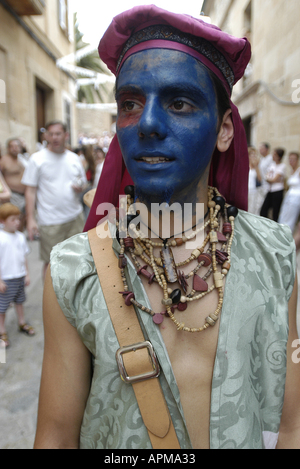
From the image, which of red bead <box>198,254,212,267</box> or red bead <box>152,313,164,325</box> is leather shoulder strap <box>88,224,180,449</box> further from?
red bead <box>198,254,212,267</box>

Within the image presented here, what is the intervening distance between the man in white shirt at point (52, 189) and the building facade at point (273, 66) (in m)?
4.04

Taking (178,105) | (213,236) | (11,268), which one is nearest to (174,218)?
(213,236)

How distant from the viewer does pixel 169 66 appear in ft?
3.31

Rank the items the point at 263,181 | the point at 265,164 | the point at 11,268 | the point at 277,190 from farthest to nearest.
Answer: the point at 265,164
the point at 263,181
the point at 277,190
the point at 11,268

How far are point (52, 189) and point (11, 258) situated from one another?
973 millimetres

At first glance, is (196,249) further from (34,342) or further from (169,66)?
(34,342)

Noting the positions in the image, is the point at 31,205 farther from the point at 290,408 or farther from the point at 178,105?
the point at 290,408

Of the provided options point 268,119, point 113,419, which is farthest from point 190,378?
point 268,119

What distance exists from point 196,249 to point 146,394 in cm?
49

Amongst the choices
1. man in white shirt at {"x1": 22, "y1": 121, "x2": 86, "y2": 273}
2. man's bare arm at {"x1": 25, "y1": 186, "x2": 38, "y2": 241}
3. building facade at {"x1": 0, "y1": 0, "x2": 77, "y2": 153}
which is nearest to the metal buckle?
man in white shirt at {"x1": 22, "y1": 121, "x2": 86, "y2": 273}

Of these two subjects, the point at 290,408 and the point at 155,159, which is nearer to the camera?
the point at 155,159

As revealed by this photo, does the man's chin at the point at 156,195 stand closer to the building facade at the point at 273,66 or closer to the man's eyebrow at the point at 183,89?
the man's eyebrow at the point at 183,89

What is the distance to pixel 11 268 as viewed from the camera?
341cm

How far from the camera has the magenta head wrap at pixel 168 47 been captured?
102 cm
